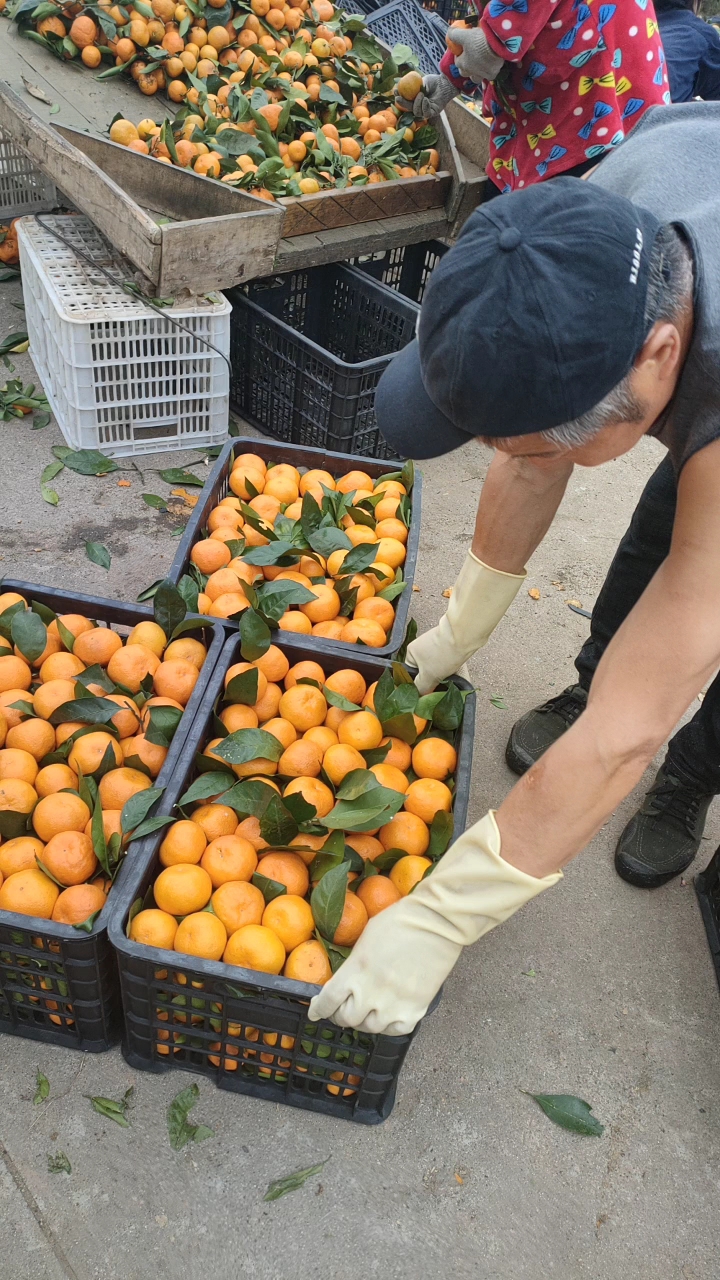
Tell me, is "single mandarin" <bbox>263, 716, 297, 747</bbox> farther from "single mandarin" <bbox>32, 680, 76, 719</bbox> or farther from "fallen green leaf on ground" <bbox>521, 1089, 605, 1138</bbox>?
"fallen green leaf on ground" <bbox>521, 1089, 605, 1138</bbox>

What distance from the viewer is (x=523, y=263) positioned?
1.08 m

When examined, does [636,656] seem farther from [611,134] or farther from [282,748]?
[611,134]

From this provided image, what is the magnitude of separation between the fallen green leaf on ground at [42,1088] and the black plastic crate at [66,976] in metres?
0.07

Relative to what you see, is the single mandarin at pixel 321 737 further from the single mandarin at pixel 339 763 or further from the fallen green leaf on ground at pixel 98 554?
the fallen green leaf on ground at pixel 98 554

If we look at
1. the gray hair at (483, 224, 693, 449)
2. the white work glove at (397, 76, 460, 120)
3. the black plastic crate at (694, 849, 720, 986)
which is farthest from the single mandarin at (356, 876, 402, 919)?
the white work glove at (397, 76, 460, 120)

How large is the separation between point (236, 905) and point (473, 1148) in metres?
0.75

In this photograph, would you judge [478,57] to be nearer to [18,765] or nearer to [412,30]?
[18,765]

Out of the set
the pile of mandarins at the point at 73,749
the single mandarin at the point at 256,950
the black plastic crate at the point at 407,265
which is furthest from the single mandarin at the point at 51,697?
the black plastic crate at the point at 407,265

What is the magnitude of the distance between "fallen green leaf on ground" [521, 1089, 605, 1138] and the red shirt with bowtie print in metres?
2.86

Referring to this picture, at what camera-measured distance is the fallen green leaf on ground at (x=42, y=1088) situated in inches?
70.2

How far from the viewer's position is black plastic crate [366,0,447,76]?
493 cm

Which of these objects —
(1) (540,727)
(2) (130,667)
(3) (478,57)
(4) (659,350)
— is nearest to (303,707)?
(2) (130,667)

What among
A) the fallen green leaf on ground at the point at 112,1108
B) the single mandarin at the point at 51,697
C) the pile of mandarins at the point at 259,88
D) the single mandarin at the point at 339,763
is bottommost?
the fallen green leaf on ground at the point at 112,1108

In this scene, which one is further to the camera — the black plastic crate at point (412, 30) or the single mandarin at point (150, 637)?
the black plastic crate at point (412, 30)
